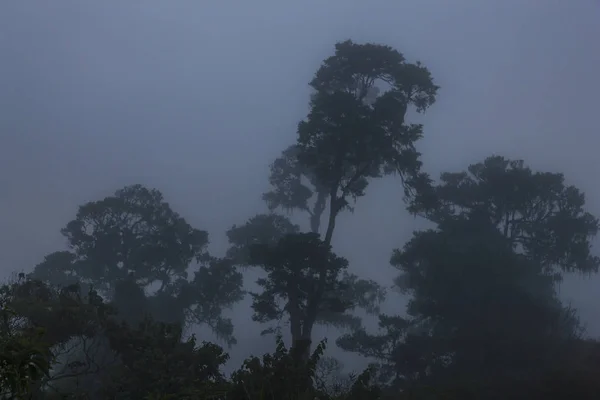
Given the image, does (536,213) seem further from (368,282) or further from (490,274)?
(368,282)

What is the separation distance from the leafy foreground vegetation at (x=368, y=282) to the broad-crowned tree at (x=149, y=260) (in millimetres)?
83

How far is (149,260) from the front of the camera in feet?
119

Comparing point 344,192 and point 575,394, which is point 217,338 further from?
point 575,394

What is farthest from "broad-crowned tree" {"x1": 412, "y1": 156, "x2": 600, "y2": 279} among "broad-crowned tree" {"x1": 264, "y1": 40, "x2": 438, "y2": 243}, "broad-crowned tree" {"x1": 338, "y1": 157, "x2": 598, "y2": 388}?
"broad-crowned tree" {"x1": 264, "y1": 40, "x2": 438, "y2": 243}

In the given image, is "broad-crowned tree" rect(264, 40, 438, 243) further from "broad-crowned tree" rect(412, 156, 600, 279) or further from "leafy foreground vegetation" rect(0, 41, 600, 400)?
"broad-crowned tree" rect(412, 156, 600, 279)

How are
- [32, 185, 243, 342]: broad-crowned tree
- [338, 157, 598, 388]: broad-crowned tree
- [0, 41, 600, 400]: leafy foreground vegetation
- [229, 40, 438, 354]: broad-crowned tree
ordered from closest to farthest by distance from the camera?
[0, 41, 600, 400]: leafy foreground vegetation
[338, 157, 598, 388]: broad-crowned tree
[229, 40, 438, 354]: broad-crowned tree
[32, 185, 243, 342]: broad-crowned tree

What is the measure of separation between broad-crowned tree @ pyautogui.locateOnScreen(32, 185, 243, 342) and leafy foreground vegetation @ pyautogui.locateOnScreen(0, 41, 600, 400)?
8 cm

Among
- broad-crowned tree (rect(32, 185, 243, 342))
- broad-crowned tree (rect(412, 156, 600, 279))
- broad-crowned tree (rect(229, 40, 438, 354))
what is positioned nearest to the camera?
broad-crowned tree (rect(229, 40, 438, 354))

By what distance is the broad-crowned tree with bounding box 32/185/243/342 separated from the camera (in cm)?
3516

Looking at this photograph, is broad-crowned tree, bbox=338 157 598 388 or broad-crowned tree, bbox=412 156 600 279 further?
broad-crowned tree, bbox=412 156 600 279

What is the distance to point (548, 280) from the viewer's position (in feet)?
111

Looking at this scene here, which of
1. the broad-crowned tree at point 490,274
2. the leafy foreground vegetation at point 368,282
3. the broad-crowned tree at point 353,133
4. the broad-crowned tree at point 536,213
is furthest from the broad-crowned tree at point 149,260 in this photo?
the broad-crowned tree at point 536,213

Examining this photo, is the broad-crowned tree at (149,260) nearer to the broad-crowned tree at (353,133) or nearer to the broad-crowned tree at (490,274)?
the broad-crowned tree at (353,133)

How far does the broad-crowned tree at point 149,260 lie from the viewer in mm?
35156
